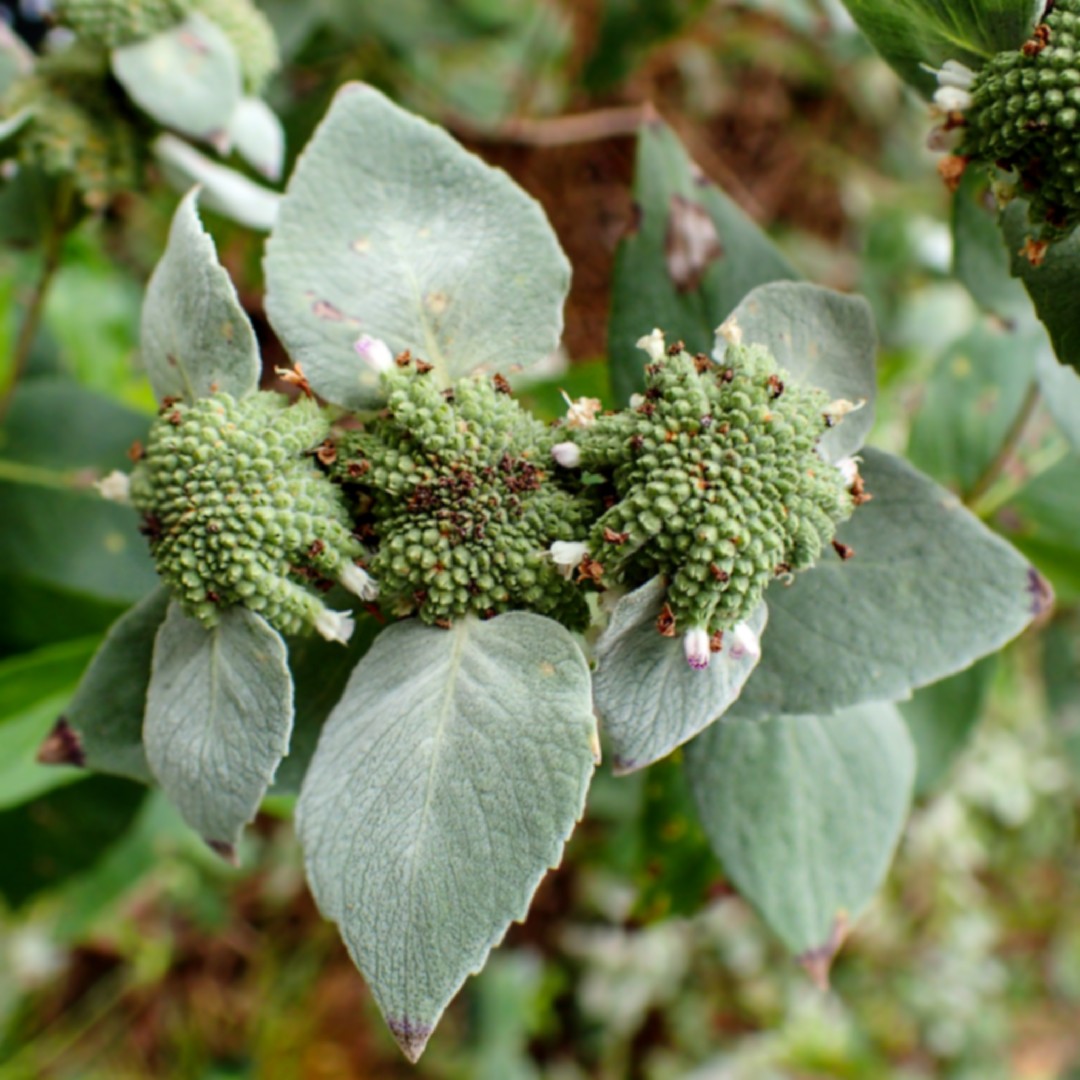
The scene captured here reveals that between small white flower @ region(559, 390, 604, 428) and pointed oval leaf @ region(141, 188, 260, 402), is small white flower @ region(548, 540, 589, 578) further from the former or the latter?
pointed oval leaf @ region(141, 188, 260, 402)

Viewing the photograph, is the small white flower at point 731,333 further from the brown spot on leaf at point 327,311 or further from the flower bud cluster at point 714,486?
the brown spot on leaf at point 327,311

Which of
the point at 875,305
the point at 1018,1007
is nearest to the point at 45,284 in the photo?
the point at 875,305

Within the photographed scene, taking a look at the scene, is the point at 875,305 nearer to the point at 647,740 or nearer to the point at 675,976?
the point at 675,976

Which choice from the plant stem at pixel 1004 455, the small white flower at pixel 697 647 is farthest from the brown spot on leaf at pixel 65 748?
the plant stem at pixel 1004 455

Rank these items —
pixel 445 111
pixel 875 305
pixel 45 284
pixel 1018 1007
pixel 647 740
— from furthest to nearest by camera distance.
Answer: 1. pixel 1018 1007
2. pixel 875 305
3. pixel 445 111
4. pixel 45 284
5. pixel 647 740

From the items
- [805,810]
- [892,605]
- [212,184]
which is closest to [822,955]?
[805,810]

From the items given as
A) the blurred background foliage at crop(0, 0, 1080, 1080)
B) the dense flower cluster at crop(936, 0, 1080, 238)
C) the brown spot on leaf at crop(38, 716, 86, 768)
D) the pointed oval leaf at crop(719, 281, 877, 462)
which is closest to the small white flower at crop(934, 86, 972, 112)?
the dense flower cluster at crop(936, 0, 1080, 238)
